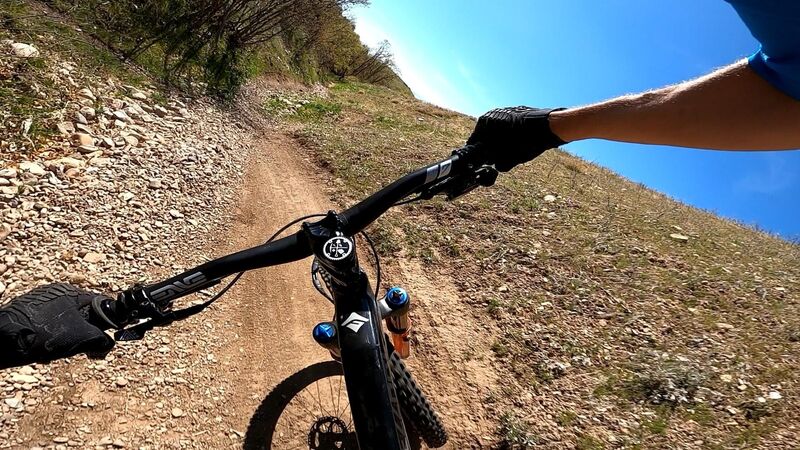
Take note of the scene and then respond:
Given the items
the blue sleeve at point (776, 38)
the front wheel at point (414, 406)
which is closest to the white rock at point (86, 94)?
the front wheel at point (414, 406)

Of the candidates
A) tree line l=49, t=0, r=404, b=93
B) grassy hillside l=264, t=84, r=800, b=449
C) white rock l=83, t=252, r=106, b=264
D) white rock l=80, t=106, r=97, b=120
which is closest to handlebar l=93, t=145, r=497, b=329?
grassy hillside l=264, t=84, r=800, b=449

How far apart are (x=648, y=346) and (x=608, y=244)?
267cm

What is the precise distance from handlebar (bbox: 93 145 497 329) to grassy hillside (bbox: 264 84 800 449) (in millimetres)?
3071

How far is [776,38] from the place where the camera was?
150 cm

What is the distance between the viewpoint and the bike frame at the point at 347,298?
1829 mm

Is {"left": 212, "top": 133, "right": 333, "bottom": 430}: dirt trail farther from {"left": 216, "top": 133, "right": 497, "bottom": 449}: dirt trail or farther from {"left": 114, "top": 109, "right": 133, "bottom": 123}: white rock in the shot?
{"left": 114, "top": 109, "right": 133, "bottom": 123}: white rock

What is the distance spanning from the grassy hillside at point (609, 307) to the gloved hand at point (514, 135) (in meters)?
3.00

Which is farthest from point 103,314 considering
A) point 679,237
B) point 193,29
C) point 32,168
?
point 193,29

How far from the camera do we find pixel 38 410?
12.4 feet

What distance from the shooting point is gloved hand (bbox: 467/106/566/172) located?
232 cm

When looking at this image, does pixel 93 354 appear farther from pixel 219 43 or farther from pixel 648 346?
pixel 219 43

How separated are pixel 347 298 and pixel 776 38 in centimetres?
193

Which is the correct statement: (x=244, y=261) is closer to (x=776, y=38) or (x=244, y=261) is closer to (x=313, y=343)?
(x=776, y=38)

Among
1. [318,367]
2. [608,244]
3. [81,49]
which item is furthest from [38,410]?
[608,244]
